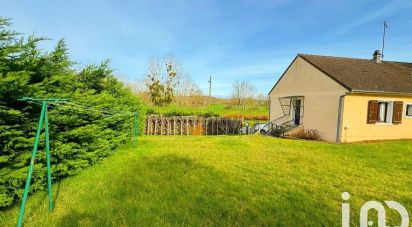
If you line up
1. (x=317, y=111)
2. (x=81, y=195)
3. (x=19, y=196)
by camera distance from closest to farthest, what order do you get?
(x=19, y=196) < (x=81, y=195) < (x=317, y=111)

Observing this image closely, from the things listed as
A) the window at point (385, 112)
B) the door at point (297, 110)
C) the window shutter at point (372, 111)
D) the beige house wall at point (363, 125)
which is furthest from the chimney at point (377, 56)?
the door at point (297, 110)

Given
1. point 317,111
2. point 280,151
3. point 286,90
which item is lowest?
point 280,151

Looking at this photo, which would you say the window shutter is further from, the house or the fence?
the fence

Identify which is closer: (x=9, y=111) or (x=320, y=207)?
(x=9, y=111)

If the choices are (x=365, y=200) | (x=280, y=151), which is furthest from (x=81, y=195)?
(x=280, y=151)

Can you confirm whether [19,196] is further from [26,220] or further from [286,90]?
[286,90]

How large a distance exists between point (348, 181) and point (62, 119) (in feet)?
22.8

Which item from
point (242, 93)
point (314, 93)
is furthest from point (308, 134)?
point (242, 93)

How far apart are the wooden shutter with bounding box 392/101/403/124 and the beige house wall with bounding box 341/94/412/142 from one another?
0.87ft

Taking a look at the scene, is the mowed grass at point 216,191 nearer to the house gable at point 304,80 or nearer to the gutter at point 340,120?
the gutter at point 340,120

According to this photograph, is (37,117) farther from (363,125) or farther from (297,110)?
(297,110)

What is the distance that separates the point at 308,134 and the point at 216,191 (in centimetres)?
1286

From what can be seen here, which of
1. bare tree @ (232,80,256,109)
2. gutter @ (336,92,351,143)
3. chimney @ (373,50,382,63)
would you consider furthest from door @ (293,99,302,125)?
bare tree @ (232,80,256,109)

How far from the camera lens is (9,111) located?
13.4 ft
